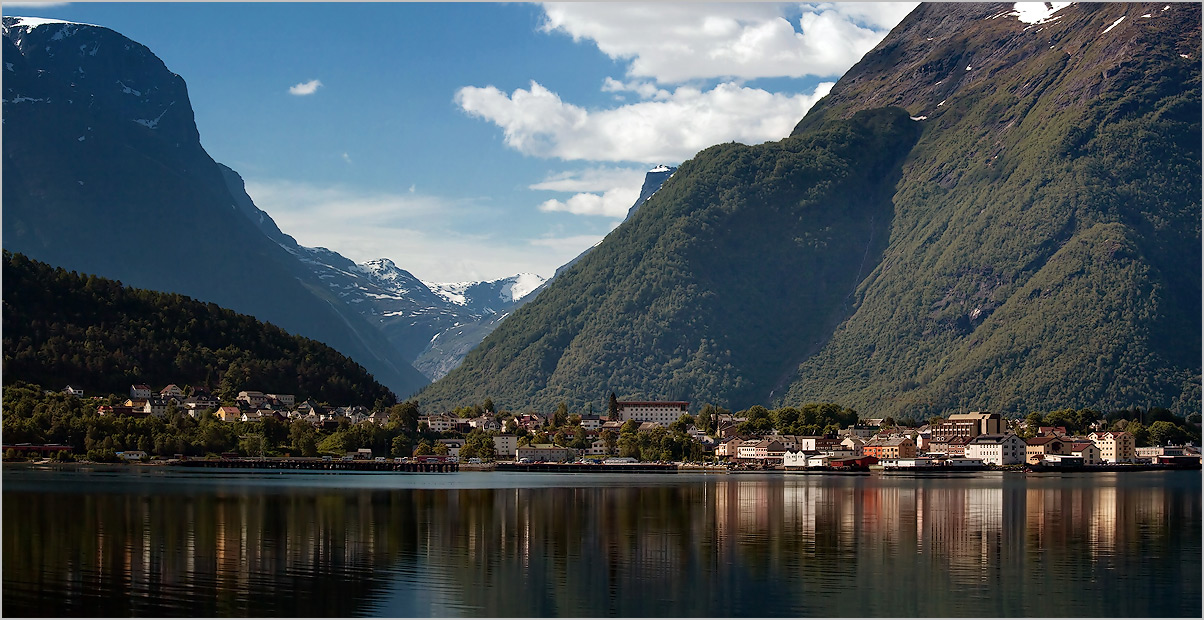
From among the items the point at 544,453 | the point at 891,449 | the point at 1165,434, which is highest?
the point at 1165,434

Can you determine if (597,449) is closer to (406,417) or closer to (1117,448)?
(406,417)

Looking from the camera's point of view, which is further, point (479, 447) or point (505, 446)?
point (505, 446)

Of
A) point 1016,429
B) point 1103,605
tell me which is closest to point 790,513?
point 1103,605

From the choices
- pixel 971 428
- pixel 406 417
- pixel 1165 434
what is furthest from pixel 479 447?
pixel 1165 434

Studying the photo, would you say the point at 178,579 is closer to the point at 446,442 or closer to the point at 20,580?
the point at 20,580

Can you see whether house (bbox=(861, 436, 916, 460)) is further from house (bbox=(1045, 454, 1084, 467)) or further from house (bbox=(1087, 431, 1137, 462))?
house (bbox=(1087, 431, 1137, 462))

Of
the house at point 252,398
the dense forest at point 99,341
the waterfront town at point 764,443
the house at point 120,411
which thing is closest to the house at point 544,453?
the waterfront town at point 764,443
